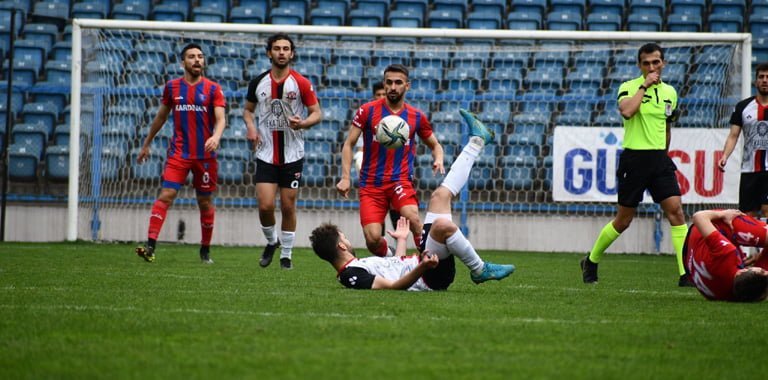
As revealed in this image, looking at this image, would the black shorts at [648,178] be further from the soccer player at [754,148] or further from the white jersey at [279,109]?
the white jersey at [279,109]

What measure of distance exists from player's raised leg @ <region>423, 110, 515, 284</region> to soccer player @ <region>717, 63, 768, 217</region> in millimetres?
3972

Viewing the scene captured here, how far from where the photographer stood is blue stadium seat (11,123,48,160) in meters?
17.3

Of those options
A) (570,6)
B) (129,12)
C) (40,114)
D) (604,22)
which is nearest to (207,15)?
(129,12)

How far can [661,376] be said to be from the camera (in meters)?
4.46

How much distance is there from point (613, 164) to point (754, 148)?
4916 mm

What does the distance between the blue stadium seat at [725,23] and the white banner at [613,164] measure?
16.2 ft

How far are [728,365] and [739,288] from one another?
2.75 m

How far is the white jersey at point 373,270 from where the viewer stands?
Result: 7891 mm

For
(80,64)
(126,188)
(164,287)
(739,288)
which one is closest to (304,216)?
(126,188)

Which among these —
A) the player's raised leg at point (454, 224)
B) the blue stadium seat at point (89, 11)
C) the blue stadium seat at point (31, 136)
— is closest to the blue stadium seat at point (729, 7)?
the blue stadium seat at point (89, 11)

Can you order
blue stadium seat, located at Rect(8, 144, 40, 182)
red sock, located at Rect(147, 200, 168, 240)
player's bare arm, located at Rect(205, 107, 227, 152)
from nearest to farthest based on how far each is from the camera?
player's bare arm, located at Rect(205, 107, 227, 152) < red sock, located at Rect(147, 200, 168, 240) < blue stadium seat, located at Rect(8, 144, 40, 182)

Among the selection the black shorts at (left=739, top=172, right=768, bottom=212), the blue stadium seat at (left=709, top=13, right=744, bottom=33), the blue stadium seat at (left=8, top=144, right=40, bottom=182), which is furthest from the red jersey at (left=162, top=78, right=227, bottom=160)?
the blue stadium seat at (left=709, top=13, right=744, bottom=33)

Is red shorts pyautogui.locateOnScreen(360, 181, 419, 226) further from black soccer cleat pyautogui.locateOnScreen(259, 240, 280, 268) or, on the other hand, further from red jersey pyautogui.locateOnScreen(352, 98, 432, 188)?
black soccer cleat pyautogui.locateOnScreen(259, 240, 280, 268)

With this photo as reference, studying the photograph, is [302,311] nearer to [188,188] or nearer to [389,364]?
[389,364]
